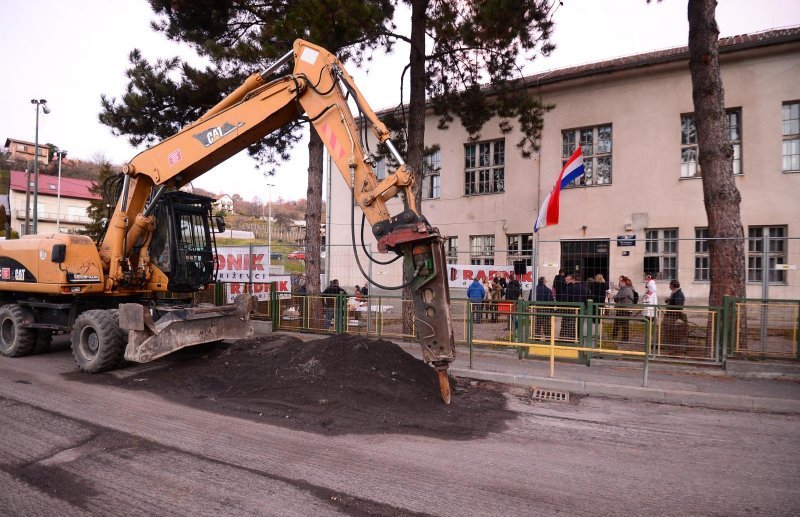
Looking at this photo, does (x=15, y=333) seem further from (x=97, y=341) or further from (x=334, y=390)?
(x=334, y=390)

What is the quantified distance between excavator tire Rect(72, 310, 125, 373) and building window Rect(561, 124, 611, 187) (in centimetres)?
1675

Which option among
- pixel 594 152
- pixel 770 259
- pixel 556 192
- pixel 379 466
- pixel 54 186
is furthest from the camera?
pixel 54 186

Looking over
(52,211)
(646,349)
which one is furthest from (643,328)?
(52,211)

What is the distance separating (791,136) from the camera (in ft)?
51.6

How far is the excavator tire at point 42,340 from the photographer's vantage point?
31.7ft

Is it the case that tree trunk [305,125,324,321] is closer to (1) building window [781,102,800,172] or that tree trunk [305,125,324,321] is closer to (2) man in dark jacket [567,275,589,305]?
(2) man in dark jacket [567,275,589,305]

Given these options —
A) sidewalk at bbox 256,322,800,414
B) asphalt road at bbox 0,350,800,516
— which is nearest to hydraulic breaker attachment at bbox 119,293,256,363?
asphalt road at bbox 0,350,800,516

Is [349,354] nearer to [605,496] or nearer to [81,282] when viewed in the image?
[605,496]

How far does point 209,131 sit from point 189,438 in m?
5.14

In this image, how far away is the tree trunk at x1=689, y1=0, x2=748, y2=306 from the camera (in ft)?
33.0

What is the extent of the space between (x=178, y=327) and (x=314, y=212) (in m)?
6.54

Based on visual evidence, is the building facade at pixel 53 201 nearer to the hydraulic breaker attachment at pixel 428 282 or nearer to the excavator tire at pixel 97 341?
the excavator tire at pixel 97 341

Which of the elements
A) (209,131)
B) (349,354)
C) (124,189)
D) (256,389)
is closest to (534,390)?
(349,354)

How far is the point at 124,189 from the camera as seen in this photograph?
879cm
